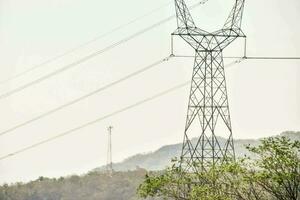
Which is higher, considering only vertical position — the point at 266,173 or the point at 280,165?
the point at 280,165

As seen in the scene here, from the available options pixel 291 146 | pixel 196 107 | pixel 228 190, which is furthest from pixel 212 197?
pixel 196 107

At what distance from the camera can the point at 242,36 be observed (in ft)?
172

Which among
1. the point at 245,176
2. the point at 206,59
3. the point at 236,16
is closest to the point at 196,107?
the point at 206,59

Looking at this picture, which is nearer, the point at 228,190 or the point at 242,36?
the point at 228,190

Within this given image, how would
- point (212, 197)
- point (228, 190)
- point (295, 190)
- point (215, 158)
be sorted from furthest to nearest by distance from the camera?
point (215, 158), point (228, 190), point (212, 197), point (295, 190)

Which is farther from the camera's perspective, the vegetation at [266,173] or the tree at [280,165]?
the vegetation at [266,173]

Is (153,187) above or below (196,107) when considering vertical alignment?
below

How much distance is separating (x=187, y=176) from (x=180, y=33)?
10719 mm

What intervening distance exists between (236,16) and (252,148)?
55.5ft

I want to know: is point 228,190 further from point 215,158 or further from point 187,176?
point 187,176

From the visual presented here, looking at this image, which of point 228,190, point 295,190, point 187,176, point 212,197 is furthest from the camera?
point 187,176

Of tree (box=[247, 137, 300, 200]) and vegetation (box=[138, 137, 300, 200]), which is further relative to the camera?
vegetation (box=[138, 137, 300, 200])

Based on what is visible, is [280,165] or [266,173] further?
[266,173]

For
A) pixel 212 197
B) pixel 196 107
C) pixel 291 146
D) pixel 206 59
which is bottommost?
pixel 212 197
